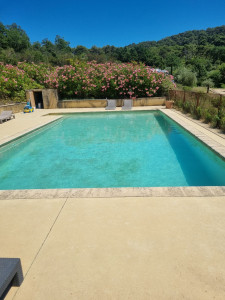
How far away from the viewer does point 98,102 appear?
54.5 feet

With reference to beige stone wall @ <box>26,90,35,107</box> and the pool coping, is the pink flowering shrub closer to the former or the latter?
beige stone wall @ <box>26,90,35,107</box>

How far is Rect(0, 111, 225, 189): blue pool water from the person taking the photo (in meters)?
5.10

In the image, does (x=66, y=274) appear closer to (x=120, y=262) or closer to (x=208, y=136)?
(x=120, y=262)

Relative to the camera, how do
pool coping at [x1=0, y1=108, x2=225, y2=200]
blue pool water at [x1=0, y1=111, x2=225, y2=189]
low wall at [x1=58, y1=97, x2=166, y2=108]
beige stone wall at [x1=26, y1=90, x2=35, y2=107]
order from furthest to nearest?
1. low wall at [x1=58, y1=97, x2=166, y2=108]
2. beige stone wall at [x1=26, y1=90, x2=35, y2=107]
3. blue pool water at [x1=0, y1=111, x2=225, y2=189]
4. pool coping at [x1=0, y1=108, x2=225, y2=200]

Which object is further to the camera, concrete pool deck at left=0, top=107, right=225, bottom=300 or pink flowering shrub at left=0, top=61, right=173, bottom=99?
pink flowering shrub at left=0, top=61, right=173, bottom=99

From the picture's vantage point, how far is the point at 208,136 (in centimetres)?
700

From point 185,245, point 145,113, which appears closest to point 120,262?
point 185,245

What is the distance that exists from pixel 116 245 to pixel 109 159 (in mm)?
4192

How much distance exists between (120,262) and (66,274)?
1.81 feet

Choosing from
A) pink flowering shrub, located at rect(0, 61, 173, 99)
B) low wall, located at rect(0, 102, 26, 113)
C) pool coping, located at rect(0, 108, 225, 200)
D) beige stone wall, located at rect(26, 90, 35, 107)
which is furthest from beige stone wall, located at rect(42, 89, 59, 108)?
pool coping, located at rect(0, 108, 225, 200)

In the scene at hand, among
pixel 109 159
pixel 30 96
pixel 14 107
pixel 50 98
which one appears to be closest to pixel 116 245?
pixel 109 159

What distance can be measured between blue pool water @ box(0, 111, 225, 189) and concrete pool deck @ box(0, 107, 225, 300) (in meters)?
1.77

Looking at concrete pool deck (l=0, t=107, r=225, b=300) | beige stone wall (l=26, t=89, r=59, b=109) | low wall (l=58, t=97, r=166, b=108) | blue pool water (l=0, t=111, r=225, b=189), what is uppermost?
beige stone wall (l=26, t=89, r=59, b=109)

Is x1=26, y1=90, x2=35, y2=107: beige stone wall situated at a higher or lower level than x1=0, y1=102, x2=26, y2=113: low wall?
higher
